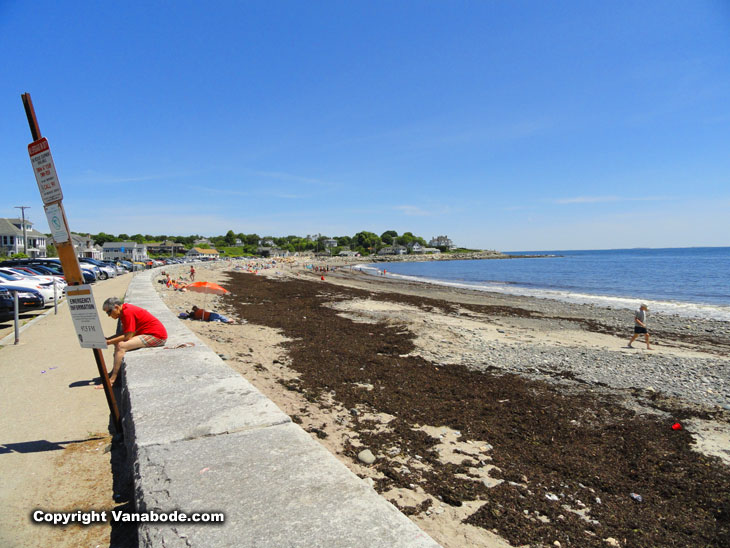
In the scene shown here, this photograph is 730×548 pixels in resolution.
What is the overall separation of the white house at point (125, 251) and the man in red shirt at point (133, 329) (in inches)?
4708

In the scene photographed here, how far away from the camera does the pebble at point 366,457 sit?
14.8 ft

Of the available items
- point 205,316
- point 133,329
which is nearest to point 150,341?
point 133,329

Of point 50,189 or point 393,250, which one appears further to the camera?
point 393,250

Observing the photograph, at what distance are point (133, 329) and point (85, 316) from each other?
7.51ft

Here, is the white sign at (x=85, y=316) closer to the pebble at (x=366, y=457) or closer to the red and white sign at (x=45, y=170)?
the red and white sign at (x=45, y=170)

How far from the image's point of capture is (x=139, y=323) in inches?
227

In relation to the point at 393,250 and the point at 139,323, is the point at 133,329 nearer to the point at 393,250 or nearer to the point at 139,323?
the point at 139,323

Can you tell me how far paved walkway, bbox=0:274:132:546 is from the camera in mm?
2949

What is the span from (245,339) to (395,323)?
630cm

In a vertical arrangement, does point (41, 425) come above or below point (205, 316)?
above

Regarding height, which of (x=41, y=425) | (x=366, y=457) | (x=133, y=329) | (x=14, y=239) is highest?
(x=14, y=239)

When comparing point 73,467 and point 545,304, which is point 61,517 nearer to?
point 73,467

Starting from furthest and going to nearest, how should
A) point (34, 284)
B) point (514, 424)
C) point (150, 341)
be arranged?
point (34, 284) → point (514, 424) → point (150, 341)

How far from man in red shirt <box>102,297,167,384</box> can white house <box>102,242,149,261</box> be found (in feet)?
392
